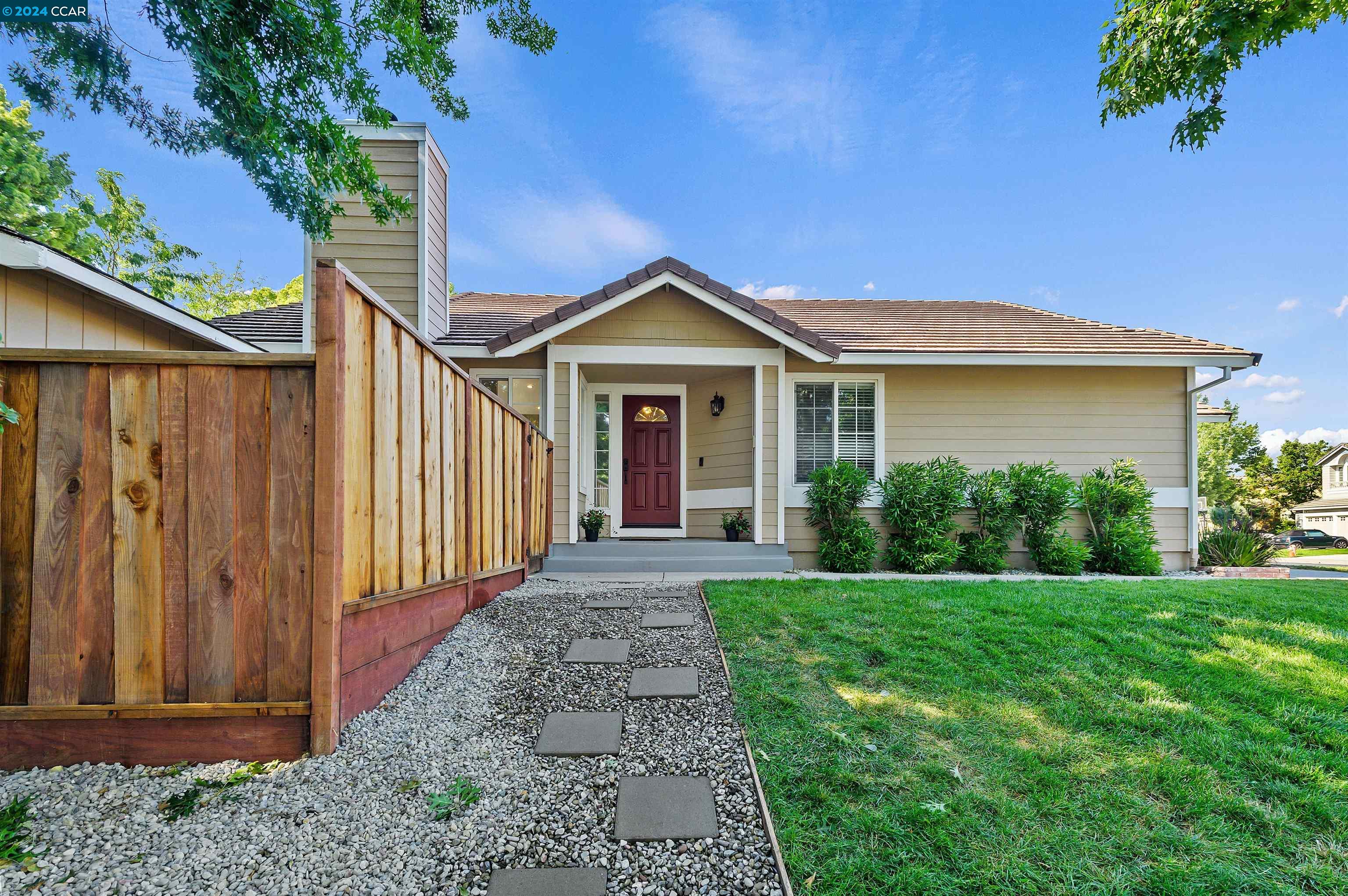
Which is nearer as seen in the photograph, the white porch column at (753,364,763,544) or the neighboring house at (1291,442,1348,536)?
the white porch column at (753,364,763,544)

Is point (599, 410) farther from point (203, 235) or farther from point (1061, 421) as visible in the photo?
point (203, 235)

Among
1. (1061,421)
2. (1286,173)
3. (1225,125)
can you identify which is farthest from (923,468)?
(1286,173)

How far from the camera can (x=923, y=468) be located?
724cm

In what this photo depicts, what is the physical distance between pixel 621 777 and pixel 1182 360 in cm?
912

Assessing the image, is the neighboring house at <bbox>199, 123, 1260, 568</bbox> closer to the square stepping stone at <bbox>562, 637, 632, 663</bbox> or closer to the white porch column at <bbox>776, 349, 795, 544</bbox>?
the white porch column at <bbox>776, 349, 795, 544</bbox>

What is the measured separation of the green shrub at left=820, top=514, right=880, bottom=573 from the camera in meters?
6.93

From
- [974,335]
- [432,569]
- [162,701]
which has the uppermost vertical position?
[974,335]

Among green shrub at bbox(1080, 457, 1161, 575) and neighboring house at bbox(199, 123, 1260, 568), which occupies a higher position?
neighboring house at bbox(199, 123, 1260, 568)

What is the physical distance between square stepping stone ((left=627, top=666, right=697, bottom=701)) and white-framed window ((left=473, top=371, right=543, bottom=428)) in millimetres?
4724

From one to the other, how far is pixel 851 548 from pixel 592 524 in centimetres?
329

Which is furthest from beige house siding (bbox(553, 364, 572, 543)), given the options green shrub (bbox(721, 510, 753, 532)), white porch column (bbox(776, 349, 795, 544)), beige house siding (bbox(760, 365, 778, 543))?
white porch column (bbox(776, 349, 795, 544))

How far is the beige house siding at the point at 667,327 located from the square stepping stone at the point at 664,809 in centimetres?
557

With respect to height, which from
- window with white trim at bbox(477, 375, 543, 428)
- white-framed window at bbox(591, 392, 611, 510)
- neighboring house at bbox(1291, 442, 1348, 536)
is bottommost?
neighboring house at bbox(1291, 442, 1348, 536)

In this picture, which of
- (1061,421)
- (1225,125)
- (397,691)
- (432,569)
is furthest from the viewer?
(1061,421)
